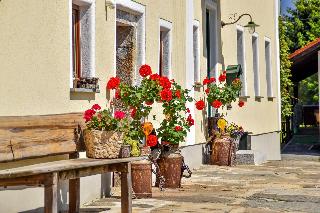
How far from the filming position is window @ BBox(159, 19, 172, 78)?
11.3 metres

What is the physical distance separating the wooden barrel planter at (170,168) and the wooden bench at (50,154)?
263 cm

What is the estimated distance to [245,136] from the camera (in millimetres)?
15625

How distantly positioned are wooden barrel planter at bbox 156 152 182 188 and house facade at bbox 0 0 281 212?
120 centimetres

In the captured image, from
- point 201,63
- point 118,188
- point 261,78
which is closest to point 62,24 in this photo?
point 118,188

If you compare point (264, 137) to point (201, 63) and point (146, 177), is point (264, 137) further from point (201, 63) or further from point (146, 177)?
point (146, 177)

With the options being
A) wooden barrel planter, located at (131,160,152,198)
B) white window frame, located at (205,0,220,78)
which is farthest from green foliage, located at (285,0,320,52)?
wooden barrel planter, located at (131,160,152,198)

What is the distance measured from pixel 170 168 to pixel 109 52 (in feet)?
6.41

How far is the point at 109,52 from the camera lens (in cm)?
891

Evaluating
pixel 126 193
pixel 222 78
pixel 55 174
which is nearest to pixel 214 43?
pixel 222 78

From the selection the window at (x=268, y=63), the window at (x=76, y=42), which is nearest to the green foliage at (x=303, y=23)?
the window at (x=268, y=63)

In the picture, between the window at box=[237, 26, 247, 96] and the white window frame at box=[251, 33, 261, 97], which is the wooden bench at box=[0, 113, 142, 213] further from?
the white window frame at box=[251, 33, 261, 97]

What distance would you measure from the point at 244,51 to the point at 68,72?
9470mm

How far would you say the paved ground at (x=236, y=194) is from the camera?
773 centimetres

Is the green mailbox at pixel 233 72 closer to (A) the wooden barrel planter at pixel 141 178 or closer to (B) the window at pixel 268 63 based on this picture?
(B) the window at pixel 268 63
